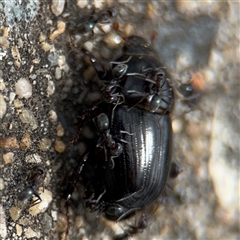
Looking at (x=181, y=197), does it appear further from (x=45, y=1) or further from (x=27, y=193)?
(x=45, y=1)

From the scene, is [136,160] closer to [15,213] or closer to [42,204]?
[42,204]

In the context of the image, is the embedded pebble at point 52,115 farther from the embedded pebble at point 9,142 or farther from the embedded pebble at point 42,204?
the embedded pebble at point 42,204

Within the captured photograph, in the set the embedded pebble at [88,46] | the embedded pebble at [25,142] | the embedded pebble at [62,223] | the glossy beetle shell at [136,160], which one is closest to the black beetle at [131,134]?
the glossy beetle shell at [136,160]

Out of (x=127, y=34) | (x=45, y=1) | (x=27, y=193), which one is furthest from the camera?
(x=127, y=34)

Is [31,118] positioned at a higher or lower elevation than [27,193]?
higher

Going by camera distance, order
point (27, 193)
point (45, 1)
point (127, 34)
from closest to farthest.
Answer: point (27, 193), point (45, 1), point (127, 34)

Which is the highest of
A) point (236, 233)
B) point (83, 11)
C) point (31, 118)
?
point (83, 11)

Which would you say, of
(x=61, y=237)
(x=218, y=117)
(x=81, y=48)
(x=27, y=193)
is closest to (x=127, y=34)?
(x=81, y=48)
